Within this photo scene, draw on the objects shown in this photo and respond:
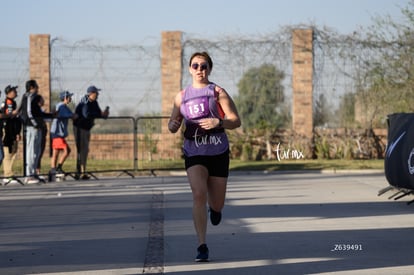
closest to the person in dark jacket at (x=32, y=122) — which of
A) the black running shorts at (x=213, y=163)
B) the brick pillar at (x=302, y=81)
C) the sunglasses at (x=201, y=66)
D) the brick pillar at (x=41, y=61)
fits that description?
the brick pillar at (x=41, y=61)

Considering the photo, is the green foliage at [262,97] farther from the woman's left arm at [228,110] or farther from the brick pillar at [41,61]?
the woman's left arm at [228,110]

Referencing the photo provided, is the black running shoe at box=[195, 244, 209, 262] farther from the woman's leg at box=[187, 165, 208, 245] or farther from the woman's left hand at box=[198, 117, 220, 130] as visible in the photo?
the woman's left hand at box=[198, 117, 220, 130]

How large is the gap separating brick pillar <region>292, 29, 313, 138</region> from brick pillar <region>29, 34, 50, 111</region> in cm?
686

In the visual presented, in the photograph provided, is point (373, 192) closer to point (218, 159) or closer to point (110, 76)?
point (218, 159)

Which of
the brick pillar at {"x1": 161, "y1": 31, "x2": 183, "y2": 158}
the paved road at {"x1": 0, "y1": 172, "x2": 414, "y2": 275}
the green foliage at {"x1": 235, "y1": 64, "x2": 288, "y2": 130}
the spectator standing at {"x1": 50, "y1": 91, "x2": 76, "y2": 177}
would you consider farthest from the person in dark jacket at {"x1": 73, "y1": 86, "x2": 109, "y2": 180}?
the green foliage at {"x1": 235, "y1": 64, "x2": 288, "y2": 130}

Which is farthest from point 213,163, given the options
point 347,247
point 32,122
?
point 32,122

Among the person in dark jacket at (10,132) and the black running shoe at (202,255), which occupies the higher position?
the person in dark jacket at (10,132)

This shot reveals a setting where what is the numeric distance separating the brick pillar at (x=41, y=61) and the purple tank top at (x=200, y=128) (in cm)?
1783

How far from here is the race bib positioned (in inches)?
358

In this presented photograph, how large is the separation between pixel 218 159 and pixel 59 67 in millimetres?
18353

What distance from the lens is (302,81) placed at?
1057 inches

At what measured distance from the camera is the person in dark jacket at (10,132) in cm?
1895

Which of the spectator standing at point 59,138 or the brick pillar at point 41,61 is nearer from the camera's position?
the spectator standing at point 59,138

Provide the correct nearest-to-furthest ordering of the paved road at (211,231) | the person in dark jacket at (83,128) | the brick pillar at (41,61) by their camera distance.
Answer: the paved road at (211,231) → the person in dark jacket at (83,128) → the brick pillar at (41,61)
